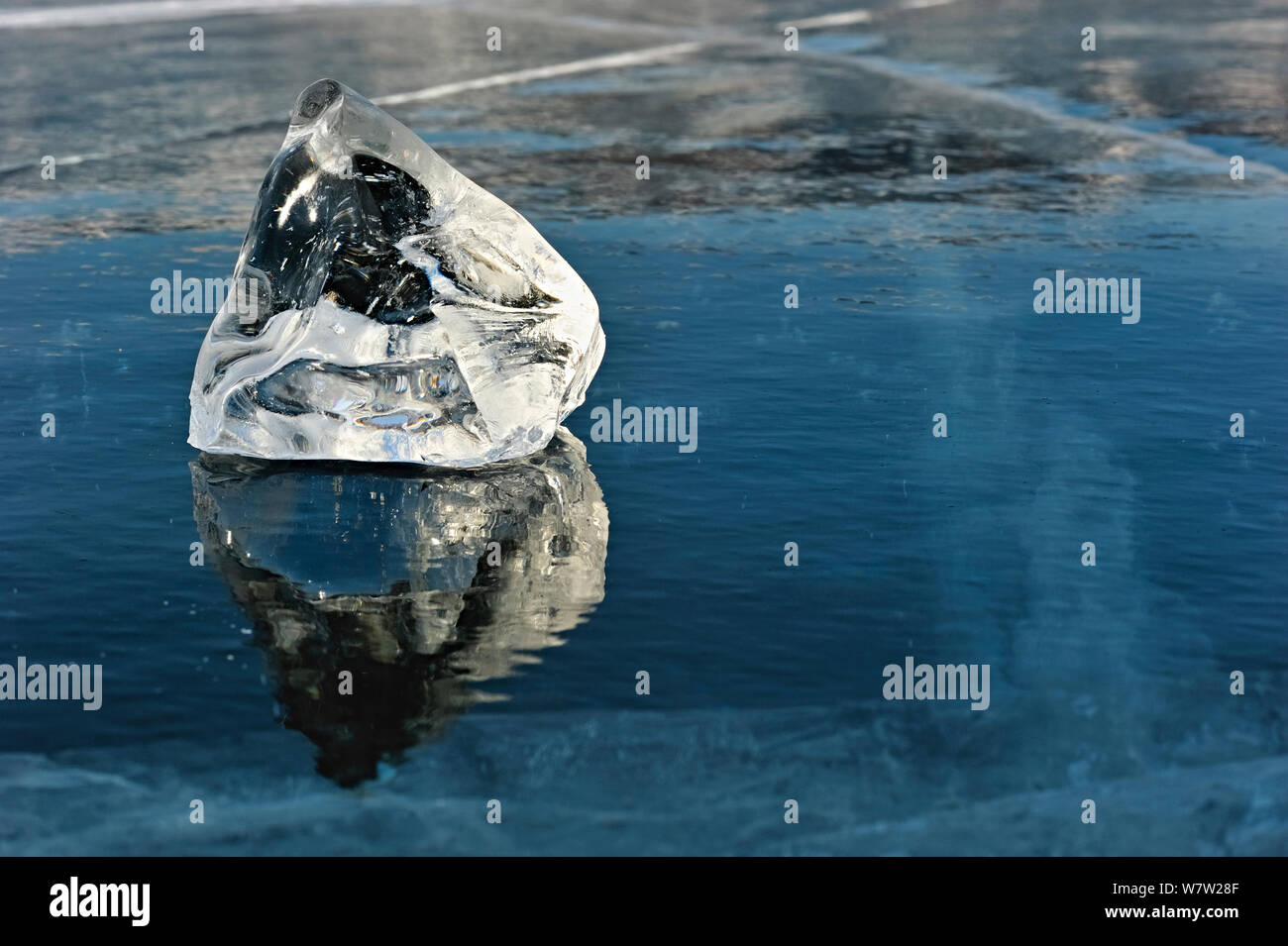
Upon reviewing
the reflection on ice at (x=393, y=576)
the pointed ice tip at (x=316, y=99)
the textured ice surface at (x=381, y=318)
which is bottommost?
the reflection on ice at (x=393, y=576)

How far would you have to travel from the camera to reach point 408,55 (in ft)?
59.6

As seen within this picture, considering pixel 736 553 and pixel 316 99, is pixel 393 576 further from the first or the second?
pixel 316 99

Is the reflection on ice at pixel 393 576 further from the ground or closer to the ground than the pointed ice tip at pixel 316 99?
closer to the ground

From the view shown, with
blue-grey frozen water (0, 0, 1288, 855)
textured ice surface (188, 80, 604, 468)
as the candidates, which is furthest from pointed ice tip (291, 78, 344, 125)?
blue-grey frozen water (0, 0, 1288, 855)

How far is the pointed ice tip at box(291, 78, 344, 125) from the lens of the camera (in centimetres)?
700

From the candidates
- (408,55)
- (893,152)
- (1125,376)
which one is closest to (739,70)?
(408,55)

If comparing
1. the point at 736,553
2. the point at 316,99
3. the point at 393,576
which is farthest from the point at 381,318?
the point at 736,553

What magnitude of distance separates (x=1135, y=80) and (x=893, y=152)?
4326 mm

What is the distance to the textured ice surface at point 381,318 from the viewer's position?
6.64 m

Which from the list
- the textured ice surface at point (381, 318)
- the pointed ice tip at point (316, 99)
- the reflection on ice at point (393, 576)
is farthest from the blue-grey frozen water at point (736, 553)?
the pointed ice tip at point (316, 99)

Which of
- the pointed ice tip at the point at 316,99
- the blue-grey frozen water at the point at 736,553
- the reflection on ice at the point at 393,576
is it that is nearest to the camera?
the blue-grey frozen water at the point at 736,553

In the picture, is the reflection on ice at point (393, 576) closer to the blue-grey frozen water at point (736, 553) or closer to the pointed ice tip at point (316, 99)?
the blue-grey frozen water at point (736, 553)

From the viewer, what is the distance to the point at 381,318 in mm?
6672

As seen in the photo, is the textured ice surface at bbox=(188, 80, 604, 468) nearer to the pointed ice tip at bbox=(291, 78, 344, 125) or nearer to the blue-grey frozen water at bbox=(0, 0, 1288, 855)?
the pointed ice tip at bbox=(291, 78, 344, 125)
